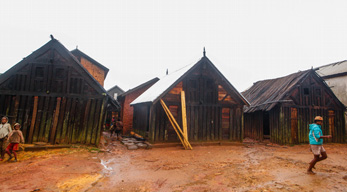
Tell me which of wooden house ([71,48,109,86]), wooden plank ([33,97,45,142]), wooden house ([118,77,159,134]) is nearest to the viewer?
wooden plank ([33,97,45,142])

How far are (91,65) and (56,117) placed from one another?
14407 millimetres

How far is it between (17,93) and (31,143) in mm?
2879

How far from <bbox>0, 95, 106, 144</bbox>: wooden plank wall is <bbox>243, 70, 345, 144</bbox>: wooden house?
1270 cm

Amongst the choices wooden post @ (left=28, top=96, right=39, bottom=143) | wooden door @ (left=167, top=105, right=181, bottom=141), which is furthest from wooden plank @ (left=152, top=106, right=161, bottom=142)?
wooden post @ (left=28, top=96, right=39, bottom=143)

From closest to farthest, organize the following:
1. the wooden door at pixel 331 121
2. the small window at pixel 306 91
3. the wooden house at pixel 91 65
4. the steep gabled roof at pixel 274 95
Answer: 1. the steep gabled roof at pixel 274 95
2. the small window at pixel 306 91
3. the wooden door at pixel 331 121
4. the wooden house at pixel 91 65

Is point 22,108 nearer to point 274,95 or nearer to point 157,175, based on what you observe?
point 157,175

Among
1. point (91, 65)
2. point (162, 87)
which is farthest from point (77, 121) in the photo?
point (91, 65)

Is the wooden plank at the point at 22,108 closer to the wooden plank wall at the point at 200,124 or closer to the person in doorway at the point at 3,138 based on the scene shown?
the person in doorway at the point at 3,138

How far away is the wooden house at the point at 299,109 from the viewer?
1569 cm

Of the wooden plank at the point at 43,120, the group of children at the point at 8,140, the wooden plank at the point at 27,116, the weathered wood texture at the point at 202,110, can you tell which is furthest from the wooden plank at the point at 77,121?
the weathered wood texture at the point at 202,110

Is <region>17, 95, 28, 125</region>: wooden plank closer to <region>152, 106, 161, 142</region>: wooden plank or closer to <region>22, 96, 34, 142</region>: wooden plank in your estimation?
<region>22, 96, 34, 142</region>: wooden plank

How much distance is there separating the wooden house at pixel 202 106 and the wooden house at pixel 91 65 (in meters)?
13.4

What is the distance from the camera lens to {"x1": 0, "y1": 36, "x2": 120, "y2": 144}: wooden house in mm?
10969

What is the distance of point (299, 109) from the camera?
1617 cm
